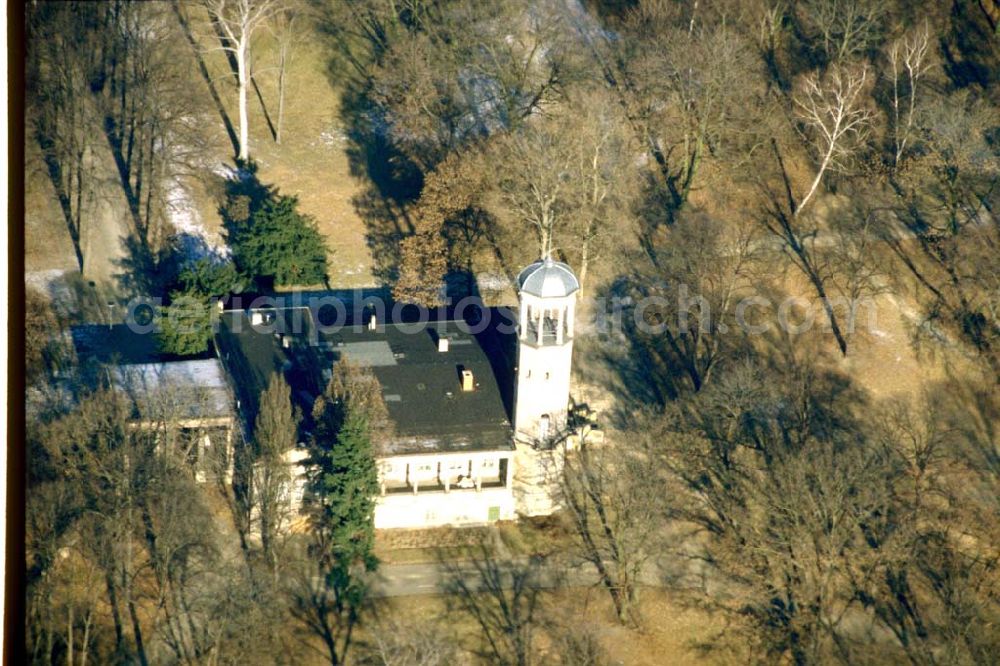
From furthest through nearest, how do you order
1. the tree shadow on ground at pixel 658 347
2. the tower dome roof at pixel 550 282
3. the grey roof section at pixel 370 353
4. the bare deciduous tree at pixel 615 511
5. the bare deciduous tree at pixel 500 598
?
the tree shadow on ground at pixel 658 347, the grey roof section at pixel 370 353, the tower dome roof at pixel 550 282, the bare deciduous tree at pixel 615 511, the bare deciduous tree at pixel 500 598

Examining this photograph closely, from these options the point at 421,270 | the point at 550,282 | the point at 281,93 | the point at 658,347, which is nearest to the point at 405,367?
the point at 550,282

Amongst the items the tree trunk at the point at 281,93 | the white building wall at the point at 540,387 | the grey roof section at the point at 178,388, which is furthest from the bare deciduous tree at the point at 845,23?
the grey roof section at the point at 178,388

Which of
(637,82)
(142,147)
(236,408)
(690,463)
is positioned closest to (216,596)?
(236,408)

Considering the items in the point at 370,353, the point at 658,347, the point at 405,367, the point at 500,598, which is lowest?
the point at 500,598

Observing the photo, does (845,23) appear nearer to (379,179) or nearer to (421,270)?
(379,179)

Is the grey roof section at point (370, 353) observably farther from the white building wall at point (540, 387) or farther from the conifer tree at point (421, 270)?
the conifer tree at point (421, 270)

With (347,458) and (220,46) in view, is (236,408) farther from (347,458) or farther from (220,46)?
(220,46)
